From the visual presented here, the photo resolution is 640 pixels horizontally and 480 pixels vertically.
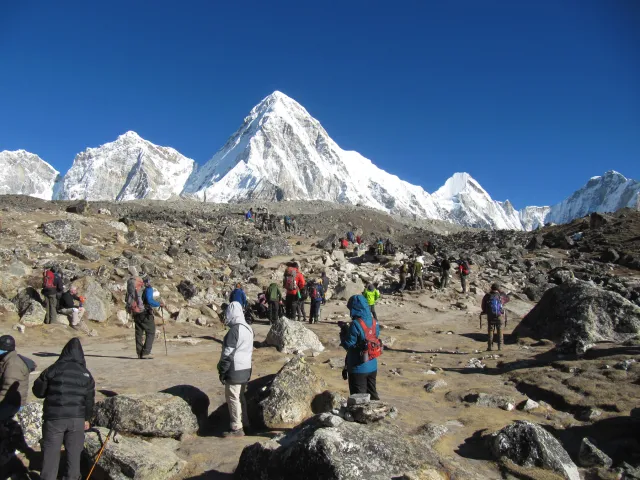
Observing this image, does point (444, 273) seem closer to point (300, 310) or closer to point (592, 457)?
point (300, 310)

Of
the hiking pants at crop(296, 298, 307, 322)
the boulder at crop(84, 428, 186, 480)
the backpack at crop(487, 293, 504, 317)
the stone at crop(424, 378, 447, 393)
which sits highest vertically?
the backpack at crop(487, 293, 504, 317)

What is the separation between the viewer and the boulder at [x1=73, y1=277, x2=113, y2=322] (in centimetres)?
1387

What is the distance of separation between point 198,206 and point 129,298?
4915 centimetres

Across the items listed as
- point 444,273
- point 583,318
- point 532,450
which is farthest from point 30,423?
point 444,273

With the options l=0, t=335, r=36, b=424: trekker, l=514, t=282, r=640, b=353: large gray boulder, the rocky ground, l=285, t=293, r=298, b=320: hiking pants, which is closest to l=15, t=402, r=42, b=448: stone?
the rocky ground

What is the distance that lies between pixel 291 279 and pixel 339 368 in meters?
5.97

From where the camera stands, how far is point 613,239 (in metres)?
29.6

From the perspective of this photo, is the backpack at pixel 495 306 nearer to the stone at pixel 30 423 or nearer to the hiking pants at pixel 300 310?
the hiking pants at pixel 300 310

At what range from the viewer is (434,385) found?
8508 mm

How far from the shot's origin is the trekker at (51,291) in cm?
1251

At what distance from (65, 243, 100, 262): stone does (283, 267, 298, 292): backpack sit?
8153mm

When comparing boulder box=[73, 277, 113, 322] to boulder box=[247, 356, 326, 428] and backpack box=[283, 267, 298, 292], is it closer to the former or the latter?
backpack box=[283, 267, 298, 292]

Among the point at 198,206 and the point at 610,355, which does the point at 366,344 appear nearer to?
the point at 610,355

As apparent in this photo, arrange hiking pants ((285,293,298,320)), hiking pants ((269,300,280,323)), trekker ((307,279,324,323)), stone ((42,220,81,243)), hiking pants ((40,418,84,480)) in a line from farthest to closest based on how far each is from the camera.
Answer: stone ((42,220,81,243)), trekker ((307,279,324,323)), hiking pants ((285,293,298,320)), hiking pants ((269,300,280,323)), hiking pants ((40,418,84,480))
